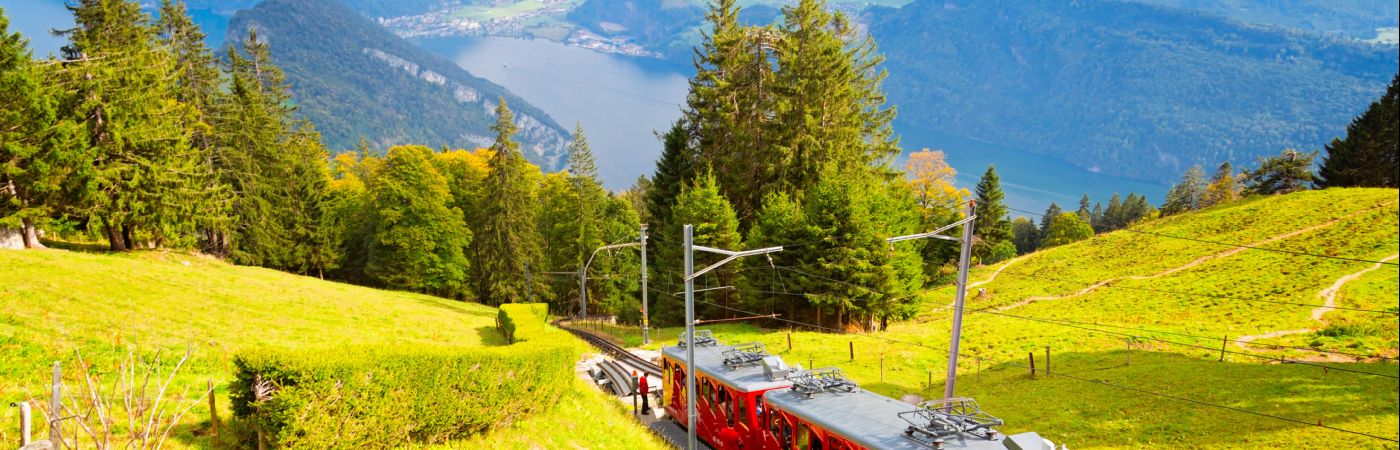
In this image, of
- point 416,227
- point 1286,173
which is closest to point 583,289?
point 416,227

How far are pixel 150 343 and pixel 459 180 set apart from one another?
43423 millimetres

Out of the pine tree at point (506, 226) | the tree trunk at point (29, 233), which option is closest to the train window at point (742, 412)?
the tree trunk at point (29, 233)

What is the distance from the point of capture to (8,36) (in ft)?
78.4

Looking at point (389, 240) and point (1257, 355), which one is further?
point (389, 240)

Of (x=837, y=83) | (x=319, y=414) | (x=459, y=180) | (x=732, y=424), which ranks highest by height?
(x=837, y=83)

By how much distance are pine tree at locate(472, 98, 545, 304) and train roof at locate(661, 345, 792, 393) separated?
30866 millimetres

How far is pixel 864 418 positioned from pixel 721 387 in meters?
5.18

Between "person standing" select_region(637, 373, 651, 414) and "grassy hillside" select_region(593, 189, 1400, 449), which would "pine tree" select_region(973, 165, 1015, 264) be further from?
"person standing" select_region(637, 373, 651, 414)

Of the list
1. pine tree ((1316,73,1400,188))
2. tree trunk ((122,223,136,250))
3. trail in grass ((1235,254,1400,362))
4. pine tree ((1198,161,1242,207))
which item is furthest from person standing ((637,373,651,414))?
pine tree ((1198,161,1242,207))

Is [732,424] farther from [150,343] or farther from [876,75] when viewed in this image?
[876,75]

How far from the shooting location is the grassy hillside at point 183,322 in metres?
12.5

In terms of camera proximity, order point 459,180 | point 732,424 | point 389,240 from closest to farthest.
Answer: point 732,424 → point 389,240 → point 459,180

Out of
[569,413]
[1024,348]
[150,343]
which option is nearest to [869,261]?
[1024,348]

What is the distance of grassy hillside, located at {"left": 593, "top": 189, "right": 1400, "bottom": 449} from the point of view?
16.1m
